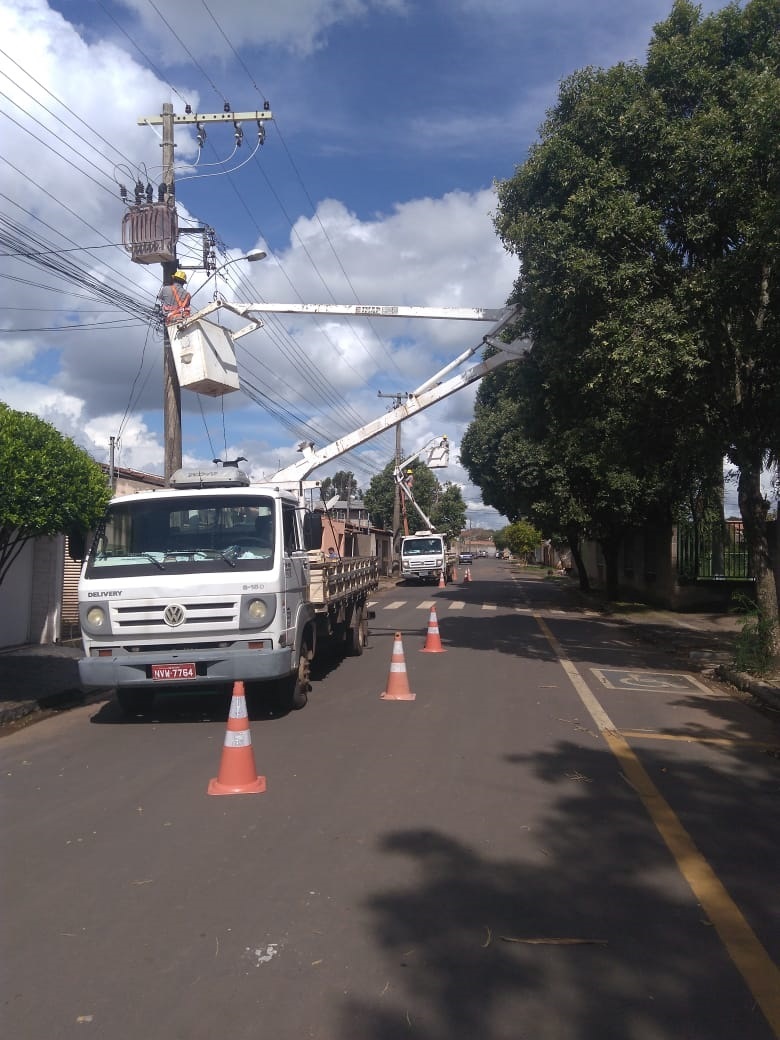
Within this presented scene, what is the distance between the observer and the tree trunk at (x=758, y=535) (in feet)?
40.8

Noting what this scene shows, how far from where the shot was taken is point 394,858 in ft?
17.0

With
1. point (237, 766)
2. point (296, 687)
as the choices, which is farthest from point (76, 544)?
point (237, 766)

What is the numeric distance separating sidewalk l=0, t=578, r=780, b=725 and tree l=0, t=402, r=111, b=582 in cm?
215

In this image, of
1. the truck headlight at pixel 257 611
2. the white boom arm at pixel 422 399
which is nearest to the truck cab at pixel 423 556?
the white boom arm at pixel 422 399

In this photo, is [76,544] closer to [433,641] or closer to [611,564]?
[433,641]

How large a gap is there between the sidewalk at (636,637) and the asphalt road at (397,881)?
1613 mm

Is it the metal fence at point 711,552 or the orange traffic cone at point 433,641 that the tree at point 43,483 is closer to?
the orange traffic cone at point 433,641

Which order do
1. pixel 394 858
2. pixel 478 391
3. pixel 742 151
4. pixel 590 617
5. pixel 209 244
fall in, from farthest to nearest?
1. pixel 478 391
2. pixel 590 617
3. pixel 209 244
4. pixel 742 151
5. pixel 394 858

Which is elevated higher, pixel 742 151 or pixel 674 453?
pixel 742 151

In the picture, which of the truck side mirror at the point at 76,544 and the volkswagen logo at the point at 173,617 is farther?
the truck side mirror at the point at 76,544

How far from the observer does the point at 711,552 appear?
23844mm

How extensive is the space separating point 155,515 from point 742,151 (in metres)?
8.21

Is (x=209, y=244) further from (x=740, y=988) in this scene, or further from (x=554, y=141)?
(x=740, y=988)

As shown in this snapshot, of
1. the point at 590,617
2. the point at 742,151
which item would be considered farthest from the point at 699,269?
the point at 590,617
